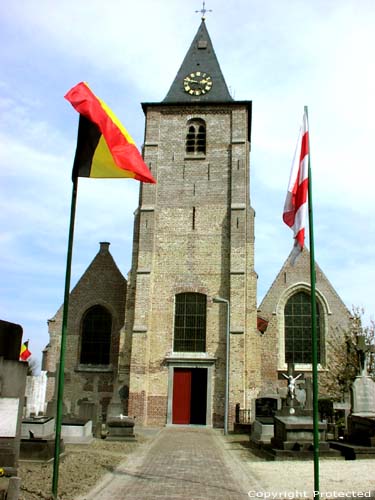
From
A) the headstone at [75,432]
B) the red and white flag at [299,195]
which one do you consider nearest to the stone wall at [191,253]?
the headstone at [75,432]

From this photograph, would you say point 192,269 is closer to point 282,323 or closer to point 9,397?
point 282,323

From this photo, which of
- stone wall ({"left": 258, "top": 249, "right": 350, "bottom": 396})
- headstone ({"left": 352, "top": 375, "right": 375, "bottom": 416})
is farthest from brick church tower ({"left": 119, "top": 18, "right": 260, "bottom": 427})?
headstone ({"left": 352, "top": 375, "right": 375, "bottom": 416})

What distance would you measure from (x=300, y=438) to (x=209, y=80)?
18543 mm

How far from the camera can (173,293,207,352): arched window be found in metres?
21.3

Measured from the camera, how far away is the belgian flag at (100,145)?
6922mm

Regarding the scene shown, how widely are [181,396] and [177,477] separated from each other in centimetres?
1286

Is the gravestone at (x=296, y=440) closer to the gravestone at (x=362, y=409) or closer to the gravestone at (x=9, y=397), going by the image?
the gravestone at (x=362, y=409)

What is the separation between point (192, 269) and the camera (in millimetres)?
22031

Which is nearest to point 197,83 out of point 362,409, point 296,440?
point 362,409

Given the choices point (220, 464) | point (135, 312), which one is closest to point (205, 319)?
point (135, 312)

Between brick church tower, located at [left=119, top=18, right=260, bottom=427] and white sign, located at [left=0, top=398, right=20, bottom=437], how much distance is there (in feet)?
44.1

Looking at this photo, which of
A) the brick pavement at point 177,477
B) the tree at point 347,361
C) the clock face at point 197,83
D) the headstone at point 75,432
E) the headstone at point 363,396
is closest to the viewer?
the brick pavement at point 177,477

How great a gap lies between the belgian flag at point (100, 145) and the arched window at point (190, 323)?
1506 centimetres

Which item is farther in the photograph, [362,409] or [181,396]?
[181,396]
